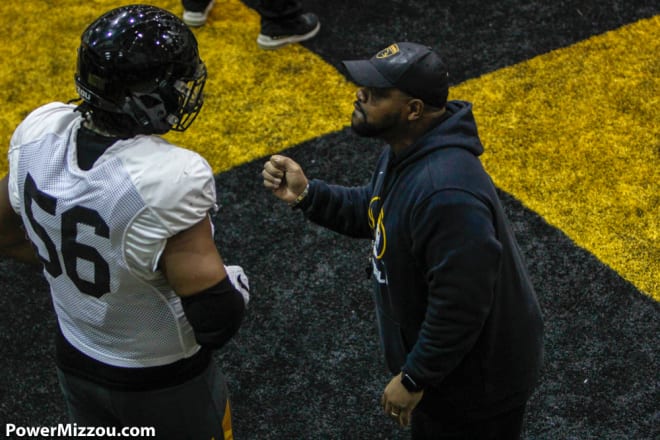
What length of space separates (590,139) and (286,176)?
2072mm

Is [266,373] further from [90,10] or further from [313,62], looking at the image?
[90,10]

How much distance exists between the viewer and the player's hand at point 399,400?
196 centimetres

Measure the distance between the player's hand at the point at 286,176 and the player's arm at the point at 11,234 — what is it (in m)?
0.60

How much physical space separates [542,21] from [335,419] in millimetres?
2817

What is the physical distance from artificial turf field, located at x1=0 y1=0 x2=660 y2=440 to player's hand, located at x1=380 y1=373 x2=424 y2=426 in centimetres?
76

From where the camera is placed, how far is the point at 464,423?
6.82 feet

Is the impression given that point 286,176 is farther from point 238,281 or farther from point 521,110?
point 521,110

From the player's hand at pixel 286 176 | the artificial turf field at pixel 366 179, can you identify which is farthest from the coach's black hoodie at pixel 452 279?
the artificial turf field at pixel 366 179

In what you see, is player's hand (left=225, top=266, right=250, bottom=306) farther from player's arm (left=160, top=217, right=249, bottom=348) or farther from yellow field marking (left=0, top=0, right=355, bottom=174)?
yellow field marking (left=0, top=0, right=355, bottom=174)

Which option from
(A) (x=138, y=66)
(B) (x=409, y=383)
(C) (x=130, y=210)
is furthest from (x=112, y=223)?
(B) (x=409, y=383)

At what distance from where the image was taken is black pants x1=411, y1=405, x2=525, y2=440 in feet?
6.86

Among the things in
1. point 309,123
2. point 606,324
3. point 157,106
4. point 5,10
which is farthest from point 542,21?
point 157,106

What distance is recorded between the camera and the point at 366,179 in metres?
3.68

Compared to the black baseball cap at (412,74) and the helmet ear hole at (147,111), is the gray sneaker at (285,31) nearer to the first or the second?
the black baseball cap at (412,74)
